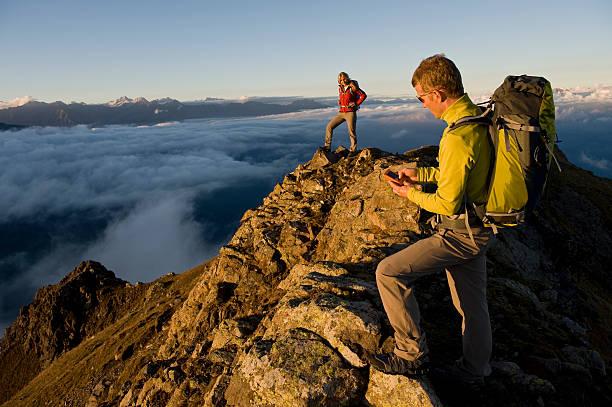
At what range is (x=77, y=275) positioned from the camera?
153750 mm

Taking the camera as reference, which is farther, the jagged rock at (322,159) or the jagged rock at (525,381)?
the jagged rock at (322,159)

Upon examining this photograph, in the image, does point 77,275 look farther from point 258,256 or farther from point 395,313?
point 395,313

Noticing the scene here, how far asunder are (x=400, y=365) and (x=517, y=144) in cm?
444

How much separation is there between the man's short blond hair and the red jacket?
20.2m

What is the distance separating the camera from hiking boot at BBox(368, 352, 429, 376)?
7.16 m

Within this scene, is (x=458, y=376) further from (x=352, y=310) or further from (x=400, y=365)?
(x=352, y=310)

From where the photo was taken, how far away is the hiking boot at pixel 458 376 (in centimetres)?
804

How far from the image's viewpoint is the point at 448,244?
22.7ft

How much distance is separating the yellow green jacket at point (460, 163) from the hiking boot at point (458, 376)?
12.7 feet

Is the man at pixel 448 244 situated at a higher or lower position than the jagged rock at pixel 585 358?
higher

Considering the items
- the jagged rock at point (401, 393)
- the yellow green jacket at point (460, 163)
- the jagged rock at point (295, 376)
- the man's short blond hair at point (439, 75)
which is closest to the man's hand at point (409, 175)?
the yellow green jacket at point (460, 163)

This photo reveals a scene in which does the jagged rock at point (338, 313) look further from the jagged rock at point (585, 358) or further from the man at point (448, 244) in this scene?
the jagged rock at point (585, 358)

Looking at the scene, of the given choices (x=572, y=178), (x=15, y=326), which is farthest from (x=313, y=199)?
(x=15, y=326)

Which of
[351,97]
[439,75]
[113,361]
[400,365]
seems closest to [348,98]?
[351,97]
